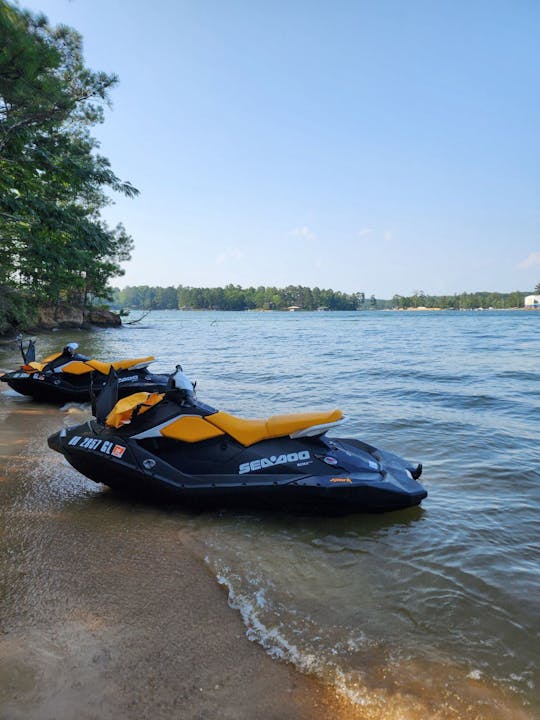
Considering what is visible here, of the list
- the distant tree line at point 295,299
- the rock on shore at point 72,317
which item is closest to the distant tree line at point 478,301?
the distant tree line at point 295,299

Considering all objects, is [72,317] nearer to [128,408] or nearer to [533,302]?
[128,408]

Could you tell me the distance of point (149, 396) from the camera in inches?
185

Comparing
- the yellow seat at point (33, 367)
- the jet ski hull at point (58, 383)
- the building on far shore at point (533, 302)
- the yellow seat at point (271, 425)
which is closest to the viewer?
the yellow seat at point (271, 425)

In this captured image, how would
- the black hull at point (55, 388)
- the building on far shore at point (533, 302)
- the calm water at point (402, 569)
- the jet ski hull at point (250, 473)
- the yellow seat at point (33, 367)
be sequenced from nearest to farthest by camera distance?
the calm water at point (402, 569) → the jet ski hull at point (250, 473) → the black hull at point (55, 388) → the yellow seat at point (33, 367) → the building on far shore at point (533, 302)

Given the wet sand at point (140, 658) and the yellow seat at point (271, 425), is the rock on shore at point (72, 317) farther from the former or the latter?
the wet sand at point (140, 658)

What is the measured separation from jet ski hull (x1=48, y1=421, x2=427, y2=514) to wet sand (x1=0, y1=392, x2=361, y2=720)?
371 millimetres

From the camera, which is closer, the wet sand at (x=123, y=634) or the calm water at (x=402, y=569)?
the wet sand at (x=123, y=634)

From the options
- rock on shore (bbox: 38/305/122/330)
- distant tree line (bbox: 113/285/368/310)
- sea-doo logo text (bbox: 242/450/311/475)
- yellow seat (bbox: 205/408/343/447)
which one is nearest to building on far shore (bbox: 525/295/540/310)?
distant tree line (bbox: 113/285/368/310)

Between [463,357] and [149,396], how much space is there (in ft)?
55.6

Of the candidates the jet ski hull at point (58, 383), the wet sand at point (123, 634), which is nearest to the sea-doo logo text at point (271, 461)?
the wet sand at point (123, 634)

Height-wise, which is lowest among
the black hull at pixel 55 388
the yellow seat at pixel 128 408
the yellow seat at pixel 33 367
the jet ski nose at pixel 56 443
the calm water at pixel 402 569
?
the calm water at pixel 402 569

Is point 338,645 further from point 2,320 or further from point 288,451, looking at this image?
point 2,320

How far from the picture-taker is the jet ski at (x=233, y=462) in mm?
4102

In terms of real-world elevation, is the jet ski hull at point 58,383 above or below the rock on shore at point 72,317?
below
